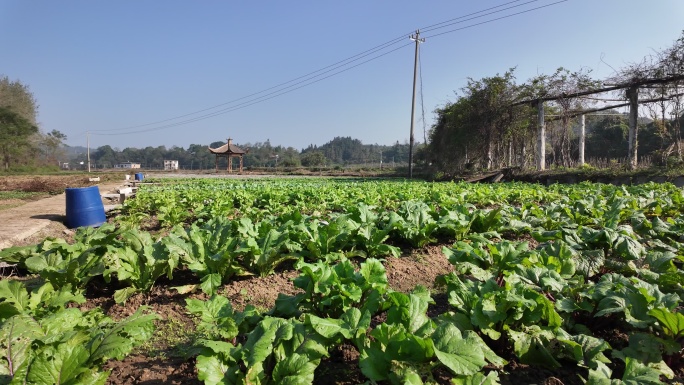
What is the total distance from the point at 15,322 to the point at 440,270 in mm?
3097

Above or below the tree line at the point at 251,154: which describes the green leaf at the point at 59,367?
below

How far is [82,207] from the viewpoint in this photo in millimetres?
7207

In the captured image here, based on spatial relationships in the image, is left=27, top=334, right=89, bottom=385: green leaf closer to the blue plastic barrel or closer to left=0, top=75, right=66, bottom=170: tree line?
the blue plastic barrel

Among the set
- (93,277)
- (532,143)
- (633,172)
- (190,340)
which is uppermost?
(532,143)

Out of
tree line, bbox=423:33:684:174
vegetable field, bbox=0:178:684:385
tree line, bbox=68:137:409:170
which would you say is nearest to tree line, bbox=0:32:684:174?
tree line, bbox=423:33:684:174

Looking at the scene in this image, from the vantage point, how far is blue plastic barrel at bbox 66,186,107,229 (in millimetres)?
7180

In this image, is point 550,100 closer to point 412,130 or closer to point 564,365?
point 412,130

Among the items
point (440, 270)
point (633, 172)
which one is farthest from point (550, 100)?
point (440, 270)

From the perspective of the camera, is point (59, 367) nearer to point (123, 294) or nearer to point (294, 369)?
point (294, 369)

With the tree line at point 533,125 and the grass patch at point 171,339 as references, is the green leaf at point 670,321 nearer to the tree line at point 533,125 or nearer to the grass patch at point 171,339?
the grass patch at point 171,339

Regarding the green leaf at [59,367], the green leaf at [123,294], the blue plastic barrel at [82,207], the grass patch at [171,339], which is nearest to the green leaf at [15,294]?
the green leaf at [123,294]

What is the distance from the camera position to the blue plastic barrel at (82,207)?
23.6 feet

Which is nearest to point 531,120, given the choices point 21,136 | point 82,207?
point 82,207

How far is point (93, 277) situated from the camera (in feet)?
9.59
